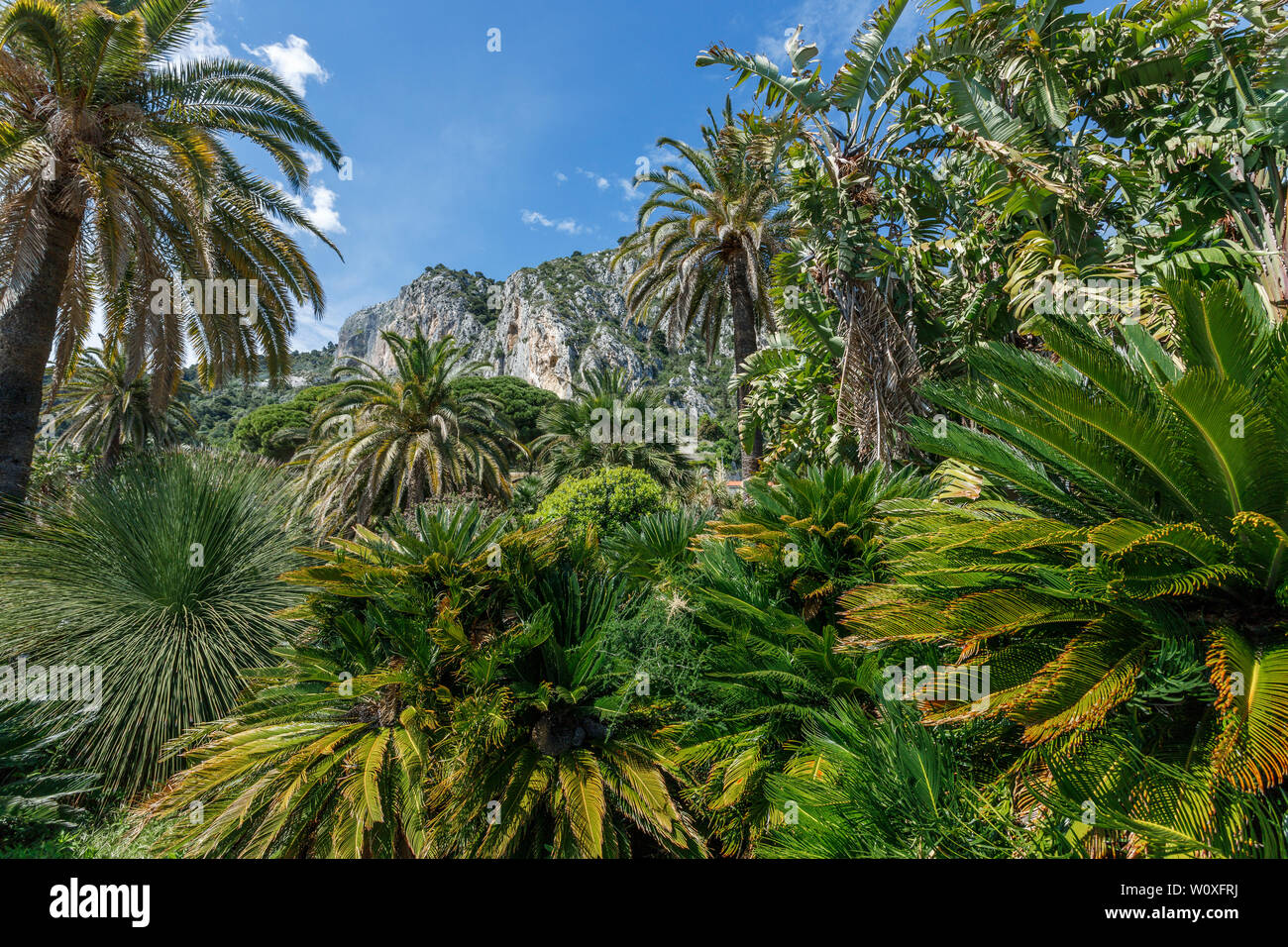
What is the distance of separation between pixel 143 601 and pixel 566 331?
182 ft

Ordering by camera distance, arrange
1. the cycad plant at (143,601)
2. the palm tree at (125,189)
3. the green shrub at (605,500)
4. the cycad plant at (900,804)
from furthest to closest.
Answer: the green shrub at (605,500) < the palm tree at (125,189) < the cycad plant at (143,601) < the cycad plant at (900,804)

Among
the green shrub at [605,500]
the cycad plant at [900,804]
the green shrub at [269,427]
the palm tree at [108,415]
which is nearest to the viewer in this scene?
the cycad plant at [900,804]

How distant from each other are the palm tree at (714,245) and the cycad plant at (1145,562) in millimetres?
9081

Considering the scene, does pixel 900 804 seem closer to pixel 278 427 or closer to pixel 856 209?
pixel 856 209

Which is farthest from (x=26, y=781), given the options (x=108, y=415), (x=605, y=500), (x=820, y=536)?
(x=108, y=415)

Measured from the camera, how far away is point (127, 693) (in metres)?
5.32

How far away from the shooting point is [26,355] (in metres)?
6.71

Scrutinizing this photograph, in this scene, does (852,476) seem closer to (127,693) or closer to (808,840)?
(808,840)

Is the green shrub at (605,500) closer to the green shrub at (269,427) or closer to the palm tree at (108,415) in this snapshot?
the palm tree at (108,415)

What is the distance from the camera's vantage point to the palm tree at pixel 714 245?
12328 mm

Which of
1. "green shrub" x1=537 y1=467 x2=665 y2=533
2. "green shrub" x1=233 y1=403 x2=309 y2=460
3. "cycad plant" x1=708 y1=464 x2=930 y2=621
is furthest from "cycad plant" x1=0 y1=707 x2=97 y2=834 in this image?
"green shrub" x1=233 y1=403 x2=309 y2=460

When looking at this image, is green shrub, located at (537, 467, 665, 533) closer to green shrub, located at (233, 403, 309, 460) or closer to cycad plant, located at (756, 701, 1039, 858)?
cycad plant, located at (756, 701, 1039, 858)

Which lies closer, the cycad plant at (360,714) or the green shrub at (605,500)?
the cycad plant at (360,714)

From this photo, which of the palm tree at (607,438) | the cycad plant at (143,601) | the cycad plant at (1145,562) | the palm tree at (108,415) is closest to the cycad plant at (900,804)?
the cycad plant at (1145,562)
